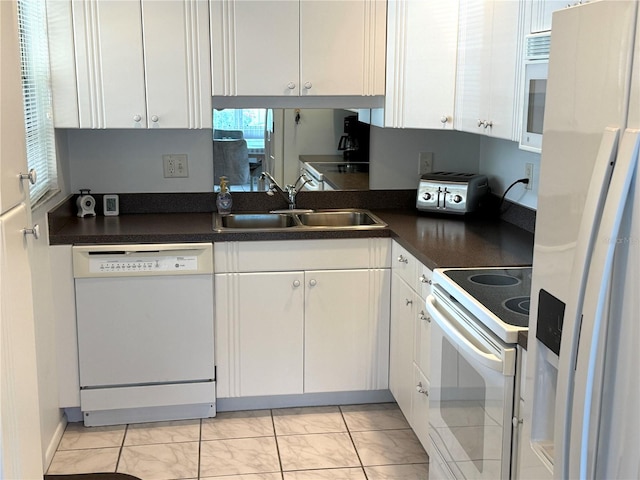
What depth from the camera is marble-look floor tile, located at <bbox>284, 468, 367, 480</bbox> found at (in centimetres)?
296

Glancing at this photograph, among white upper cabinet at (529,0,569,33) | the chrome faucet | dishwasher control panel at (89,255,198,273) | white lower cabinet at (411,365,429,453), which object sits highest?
white upper cabinet at (529,0,569,33)

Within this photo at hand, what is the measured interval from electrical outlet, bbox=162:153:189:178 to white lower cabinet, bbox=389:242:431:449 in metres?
1.17

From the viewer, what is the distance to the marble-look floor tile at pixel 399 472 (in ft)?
9.73

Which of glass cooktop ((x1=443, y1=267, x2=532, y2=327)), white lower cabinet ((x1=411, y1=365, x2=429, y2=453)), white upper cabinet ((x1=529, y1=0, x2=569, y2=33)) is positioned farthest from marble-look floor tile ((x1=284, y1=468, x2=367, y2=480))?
white upper cabinet ((x1=529, y1=0, x2=569, y2=33))

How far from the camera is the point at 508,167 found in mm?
3572

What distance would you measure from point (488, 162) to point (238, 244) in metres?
1.43

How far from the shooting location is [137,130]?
12.1 ft

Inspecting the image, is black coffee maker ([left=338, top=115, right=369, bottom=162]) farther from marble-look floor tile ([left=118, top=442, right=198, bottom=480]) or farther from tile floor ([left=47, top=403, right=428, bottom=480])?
marble-look floor tile ([left=118, top=442, right=198, bottom=480])

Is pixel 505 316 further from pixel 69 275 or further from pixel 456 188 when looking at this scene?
pixel 69 275

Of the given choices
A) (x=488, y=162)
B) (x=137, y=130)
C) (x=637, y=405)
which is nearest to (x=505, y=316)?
(x=637, y=405)

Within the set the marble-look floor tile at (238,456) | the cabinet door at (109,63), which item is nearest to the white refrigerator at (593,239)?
the marble-look floor tile at (238,456)

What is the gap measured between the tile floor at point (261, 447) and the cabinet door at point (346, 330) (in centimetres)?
17

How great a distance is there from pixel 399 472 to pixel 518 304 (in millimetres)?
1143

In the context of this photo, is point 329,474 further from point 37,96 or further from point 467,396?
point 37,96
